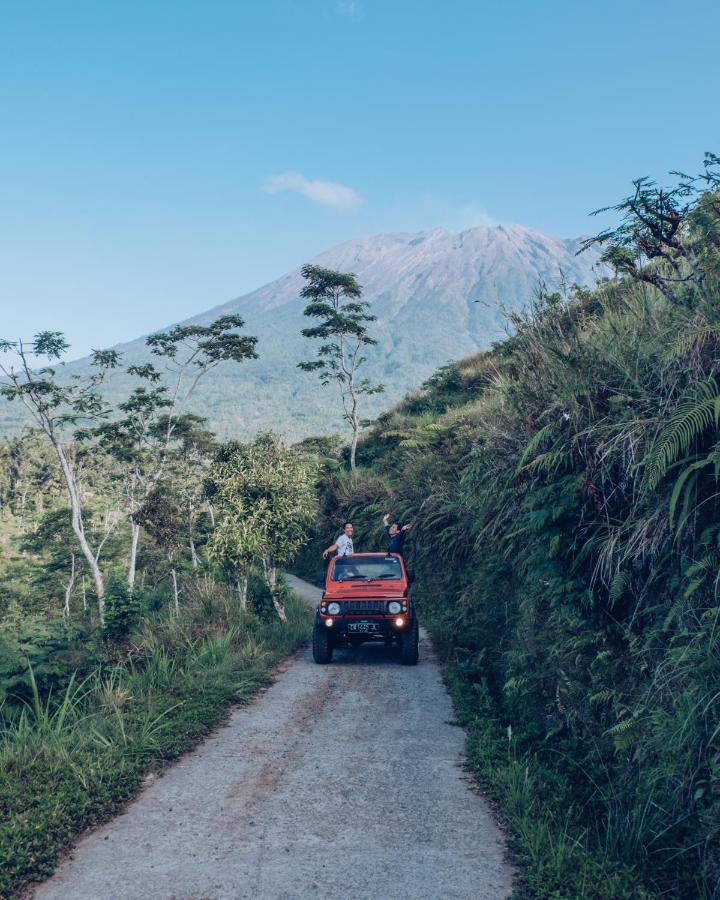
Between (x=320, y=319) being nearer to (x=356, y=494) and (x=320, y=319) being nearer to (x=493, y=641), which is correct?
(x=356, y=494)

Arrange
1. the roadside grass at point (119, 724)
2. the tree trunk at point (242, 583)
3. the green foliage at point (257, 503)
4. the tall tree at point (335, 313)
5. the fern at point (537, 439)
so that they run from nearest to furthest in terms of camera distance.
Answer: the roadside grass at point (119, 724) < the fern at point (537, 439) < the green foliage at point (257, 503) < the tree trunk at point (242, 583) < the tall tree at point (335, 313)

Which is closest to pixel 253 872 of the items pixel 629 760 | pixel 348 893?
pixel 348 893

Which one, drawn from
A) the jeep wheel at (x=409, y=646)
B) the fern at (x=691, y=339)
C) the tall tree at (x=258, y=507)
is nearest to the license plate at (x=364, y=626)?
the jeep wheel at (x=409, y=646)

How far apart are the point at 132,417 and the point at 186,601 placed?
2372 cm

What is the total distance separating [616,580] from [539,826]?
2.02 meters

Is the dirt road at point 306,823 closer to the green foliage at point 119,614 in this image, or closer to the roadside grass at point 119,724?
the roadside grass at point 119,724

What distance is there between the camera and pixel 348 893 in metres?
3.97

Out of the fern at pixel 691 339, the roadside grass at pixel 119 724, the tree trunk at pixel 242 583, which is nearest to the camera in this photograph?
the roadside grass at pixel 119 724

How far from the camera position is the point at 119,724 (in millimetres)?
6398

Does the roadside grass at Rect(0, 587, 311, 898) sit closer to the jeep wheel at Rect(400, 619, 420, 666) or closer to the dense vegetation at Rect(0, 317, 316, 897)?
the dense vegetation at Rect(0, 317, 316, 897)

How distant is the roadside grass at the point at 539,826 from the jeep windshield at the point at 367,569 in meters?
3.61

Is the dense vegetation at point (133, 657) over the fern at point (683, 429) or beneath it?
beneath

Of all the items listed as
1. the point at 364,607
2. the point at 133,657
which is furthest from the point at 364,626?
the point at 133,657

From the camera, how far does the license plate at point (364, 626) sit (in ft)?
32.4
